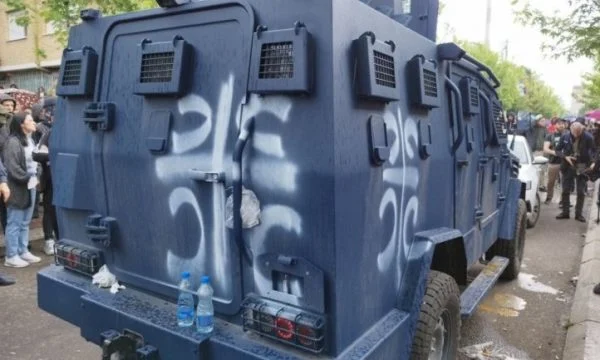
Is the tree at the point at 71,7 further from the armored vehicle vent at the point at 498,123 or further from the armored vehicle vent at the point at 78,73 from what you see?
the armored vehicle vent at the point at 498,123

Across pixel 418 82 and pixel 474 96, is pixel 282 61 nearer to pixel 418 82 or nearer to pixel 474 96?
pixel 418 82

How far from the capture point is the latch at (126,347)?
94.2 inches

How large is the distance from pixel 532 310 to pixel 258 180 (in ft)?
13.2

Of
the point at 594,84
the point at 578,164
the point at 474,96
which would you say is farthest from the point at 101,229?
the point at 594,84

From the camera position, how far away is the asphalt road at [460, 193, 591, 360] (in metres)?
4.25

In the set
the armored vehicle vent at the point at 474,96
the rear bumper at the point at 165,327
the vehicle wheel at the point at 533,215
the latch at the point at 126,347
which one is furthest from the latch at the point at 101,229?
the vehicle wheel at the point at 533,215

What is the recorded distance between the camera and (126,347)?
245 cm

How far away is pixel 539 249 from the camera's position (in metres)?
7.55

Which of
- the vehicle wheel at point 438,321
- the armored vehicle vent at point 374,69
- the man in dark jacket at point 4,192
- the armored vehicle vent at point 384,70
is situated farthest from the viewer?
the man in dark jacket at point 4,192

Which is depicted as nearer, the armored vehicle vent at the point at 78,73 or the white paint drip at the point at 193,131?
the white paint drip at the point at 193,131

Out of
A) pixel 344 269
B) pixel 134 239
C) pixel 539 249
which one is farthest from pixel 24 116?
pixel 539 249

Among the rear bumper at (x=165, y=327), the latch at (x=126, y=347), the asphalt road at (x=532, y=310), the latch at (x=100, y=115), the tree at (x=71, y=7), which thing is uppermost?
the tree at (x=71, y=7)

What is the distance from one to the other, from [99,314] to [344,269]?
4.62 feet

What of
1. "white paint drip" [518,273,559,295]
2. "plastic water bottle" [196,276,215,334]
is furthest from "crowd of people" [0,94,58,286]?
"white paint drip" [518,273,559,295]
